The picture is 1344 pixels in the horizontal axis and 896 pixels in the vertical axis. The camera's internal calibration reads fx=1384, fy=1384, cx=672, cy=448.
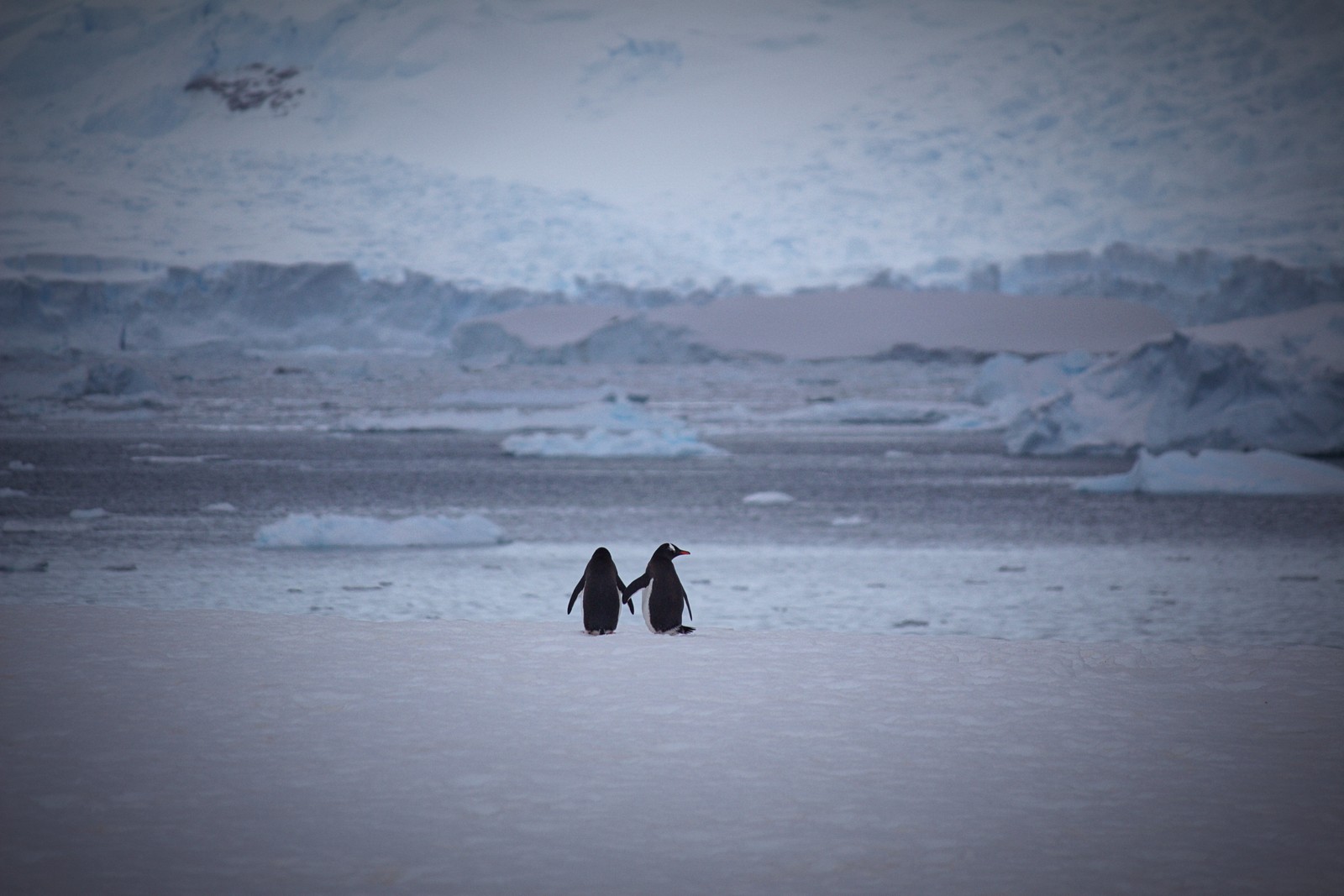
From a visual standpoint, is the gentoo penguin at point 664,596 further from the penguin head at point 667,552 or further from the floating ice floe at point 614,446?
the floating ice floe at point 614,446

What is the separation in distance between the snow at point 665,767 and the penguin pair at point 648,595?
327mm

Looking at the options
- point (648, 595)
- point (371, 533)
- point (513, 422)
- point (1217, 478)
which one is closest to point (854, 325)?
point (513, 422)

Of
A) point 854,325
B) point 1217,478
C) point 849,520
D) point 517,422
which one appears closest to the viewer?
point 849,520

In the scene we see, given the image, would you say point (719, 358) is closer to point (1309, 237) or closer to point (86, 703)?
point (1309, 237)

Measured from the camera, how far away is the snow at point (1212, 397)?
17.4 metres

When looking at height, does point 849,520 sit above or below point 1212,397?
below

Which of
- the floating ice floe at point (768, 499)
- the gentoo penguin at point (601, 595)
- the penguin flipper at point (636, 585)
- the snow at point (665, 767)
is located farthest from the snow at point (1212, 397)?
the gentoo penguin at point (601, 595)

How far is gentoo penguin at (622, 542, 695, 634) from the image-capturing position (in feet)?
17.5

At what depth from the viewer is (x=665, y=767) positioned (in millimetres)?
3240

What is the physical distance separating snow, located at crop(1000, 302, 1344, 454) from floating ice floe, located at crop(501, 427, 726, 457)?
4539mm

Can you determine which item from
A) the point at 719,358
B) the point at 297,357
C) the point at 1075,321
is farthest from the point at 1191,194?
the point at 297,357

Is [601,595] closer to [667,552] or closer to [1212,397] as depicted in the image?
[667,552]

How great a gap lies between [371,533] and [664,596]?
4.60 metres

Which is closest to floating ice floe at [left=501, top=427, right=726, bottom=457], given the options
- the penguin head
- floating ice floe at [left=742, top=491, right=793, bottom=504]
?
floating ice floe at [left=742, top=491, right=793, bottom=504]
